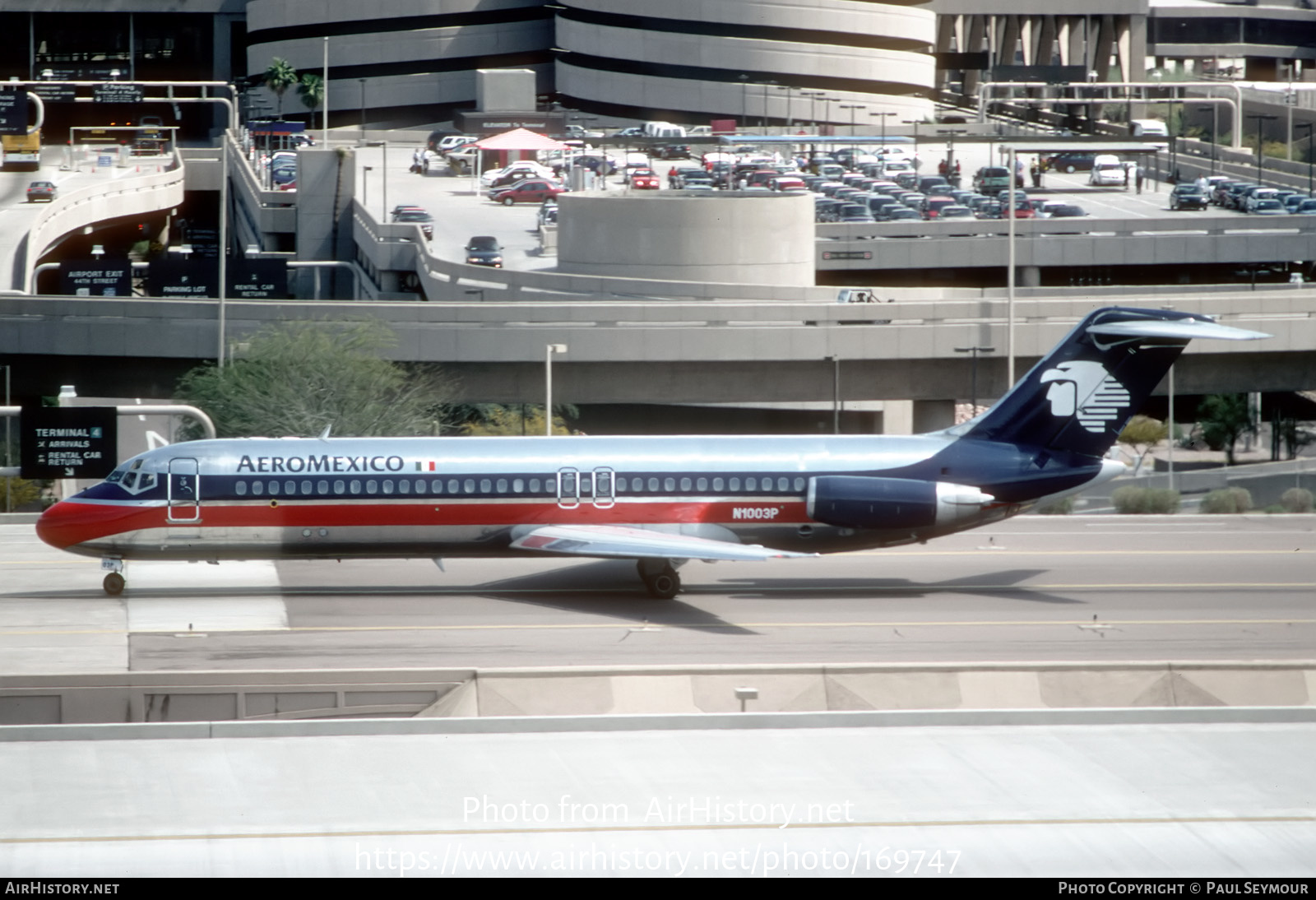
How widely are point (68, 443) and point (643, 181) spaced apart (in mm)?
62445

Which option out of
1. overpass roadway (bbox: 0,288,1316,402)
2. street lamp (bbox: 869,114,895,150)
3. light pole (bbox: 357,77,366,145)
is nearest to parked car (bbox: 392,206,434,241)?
overpass roadway (bbox: 0,288,1316,402)

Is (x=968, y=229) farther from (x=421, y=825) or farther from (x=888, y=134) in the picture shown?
(x=421, y=825)

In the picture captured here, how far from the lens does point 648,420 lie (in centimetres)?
5944

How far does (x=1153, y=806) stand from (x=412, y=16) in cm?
14334

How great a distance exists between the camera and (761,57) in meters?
139

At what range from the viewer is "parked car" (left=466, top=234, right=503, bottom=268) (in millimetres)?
Result: 71750

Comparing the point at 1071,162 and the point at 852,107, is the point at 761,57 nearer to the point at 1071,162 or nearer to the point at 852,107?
the point at 852,107

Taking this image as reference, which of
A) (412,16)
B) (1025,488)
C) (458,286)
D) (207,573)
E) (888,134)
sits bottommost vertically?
(207,573)

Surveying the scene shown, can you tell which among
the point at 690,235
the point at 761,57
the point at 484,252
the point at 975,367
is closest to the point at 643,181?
the point at 484,252

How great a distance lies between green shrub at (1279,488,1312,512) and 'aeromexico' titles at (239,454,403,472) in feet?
78.2

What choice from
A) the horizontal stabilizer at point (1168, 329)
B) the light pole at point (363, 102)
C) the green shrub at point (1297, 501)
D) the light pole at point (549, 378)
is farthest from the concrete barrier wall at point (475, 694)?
the light pole at point (363, 102)

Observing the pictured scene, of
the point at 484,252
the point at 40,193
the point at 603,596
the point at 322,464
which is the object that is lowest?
the point at 603,596

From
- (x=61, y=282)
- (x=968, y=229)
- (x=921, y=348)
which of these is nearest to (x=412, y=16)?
(x=968, y=229)

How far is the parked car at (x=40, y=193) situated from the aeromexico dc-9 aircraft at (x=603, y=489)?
70105 mm
